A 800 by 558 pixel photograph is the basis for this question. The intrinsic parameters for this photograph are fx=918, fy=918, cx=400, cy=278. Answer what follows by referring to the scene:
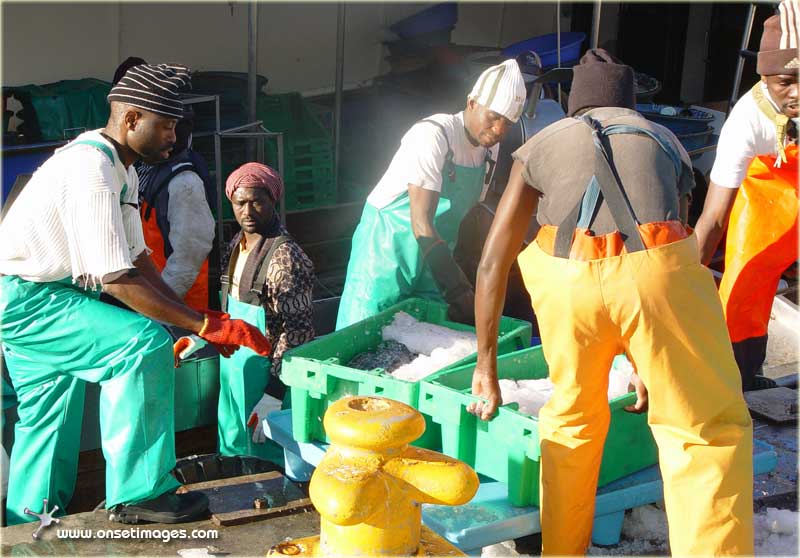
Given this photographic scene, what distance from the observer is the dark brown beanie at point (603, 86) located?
10.4ft

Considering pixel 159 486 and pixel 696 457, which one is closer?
pixel 696 457

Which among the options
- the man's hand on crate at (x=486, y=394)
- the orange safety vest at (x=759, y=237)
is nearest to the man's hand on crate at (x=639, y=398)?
the man's hand on crate at (x=486, y=394)

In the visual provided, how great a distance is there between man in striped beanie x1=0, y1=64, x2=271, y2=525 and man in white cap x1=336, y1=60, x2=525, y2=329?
1001mm

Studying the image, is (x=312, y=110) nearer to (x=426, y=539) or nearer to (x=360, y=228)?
(x=360, y=228)

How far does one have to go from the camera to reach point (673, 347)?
2830mm

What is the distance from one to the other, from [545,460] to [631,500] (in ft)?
1.64

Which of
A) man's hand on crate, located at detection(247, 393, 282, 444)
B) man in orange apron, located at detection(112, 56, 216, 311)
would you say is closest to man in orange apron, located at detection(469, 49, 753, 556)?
man's hand on crate, located at detection(247, 393, 282, 444)

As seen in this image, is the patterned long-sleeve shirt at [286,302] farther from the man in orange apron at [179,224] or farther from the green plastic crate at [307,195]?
the green plastic crate at [307,195]

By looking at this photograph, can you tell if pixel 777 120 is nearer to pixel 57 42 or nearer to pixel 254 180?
pixel 254 180

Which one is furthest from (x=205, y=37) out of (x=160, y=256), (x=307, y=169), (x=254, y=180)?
(x=254, y=180)

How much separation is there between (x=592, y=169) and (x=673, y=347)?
0.61 meters

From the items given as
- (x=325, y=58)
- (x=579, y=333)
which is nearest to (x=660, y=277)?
(x=579, y=333)

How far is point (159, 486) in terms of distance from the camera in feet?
11.6

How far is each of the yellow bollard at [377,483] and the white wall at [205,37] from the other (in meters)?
5.74
